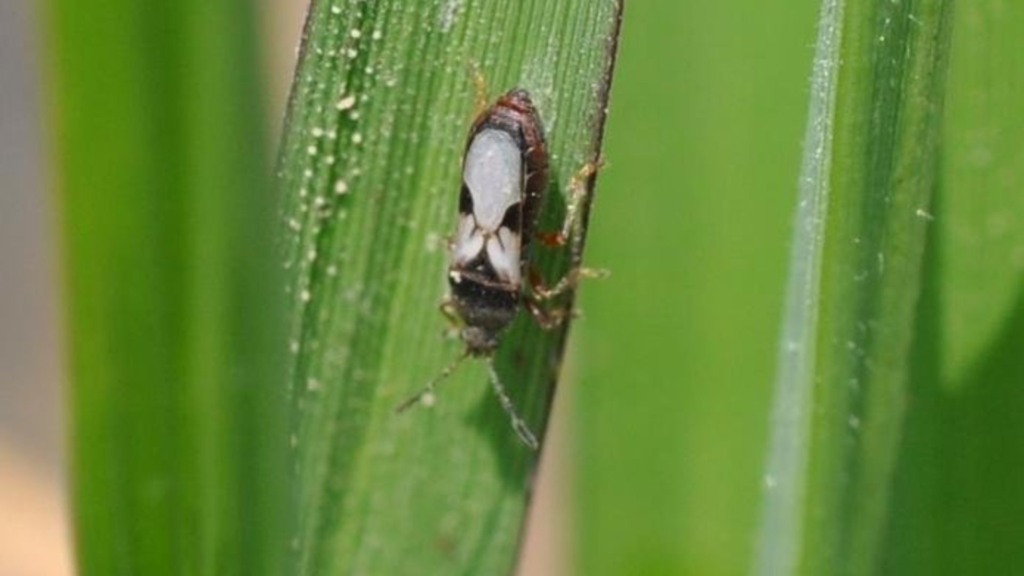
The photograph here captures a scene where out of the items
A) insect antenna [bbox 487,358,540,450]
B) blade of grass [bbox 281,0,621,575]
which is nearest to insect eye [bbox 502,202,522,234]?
blade of grass [bbox 281,0,621,575]

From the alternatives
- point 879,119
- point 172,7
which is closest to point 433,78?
point 172,7

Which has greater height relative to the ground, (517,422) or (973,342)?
(973,342)

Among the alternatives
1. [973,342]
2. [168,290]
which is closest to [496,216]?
[973,342]

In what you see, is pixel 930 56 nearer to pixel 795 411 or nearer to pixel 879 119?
pixel 879 119

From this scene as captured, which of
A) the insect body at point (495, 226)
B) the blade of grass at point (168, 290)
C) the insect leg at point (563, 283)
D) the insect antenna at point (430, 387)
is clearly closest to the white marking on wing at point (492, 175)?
the insect body at point (495, 226)

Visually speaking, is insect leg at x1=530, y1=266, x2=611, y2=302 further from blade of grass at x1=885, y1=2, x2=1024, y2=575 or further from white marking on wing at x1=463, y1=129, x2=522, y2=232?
blade of grass at x1=885, y1=2, x2=1024, y2=575

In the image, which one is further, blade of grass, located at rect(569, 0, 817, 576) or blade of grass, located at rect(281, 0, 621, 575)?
blade of grass, located at rect(569, 0, 817, 576)

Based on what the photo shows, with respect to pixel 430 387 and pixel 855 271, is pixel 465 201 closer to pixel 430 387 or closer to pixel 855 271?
pixel 430 387
